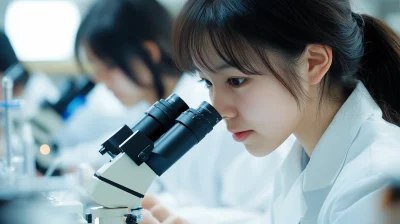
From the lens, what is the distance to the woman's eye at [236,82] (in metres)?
1.18

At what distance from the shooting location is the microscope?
1.01 m

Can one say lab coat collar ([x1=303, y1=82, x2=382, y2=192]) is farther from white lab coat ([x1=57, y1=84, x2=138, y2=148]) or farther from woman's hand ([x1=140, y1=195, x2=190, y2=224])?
white lab coat ([x1=57, y1=84, x2=138, y2=148])

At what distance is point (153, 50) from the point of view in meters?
2.41

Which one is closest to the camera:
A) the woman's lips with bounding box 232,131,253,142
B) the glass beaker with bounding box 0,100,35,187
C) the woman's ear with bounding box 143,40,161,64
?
the woman's lips with bounding box 232,131,253,142

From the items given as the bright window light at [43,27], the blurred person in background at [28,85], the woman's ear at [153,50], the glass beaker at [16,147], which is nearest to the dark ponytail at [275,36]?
the glass beaker at [16,147]

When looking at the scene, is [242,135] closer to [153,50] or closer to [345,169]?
[345,169]

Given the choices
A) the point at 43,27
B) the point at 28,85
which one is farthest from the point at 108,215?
the point at 43,27

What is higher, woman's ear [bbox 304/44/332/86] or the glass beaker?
the glass beaker

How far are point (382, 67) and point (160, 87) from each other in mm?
1332

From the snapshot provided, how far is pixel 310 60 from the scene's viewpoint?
1.21 meters

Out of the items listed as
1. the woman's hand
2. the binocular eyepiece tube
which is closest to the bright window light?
the woman's hand

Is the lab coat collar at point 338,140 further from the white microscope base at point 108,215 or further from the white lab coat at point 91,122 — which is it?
the white lab coat at point 91,122

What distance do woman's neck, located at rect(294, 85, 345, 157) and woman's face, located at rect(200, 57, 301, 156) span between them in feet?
0.17

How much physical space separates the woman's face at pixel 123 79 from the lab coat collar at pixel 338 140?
52.0 inches
